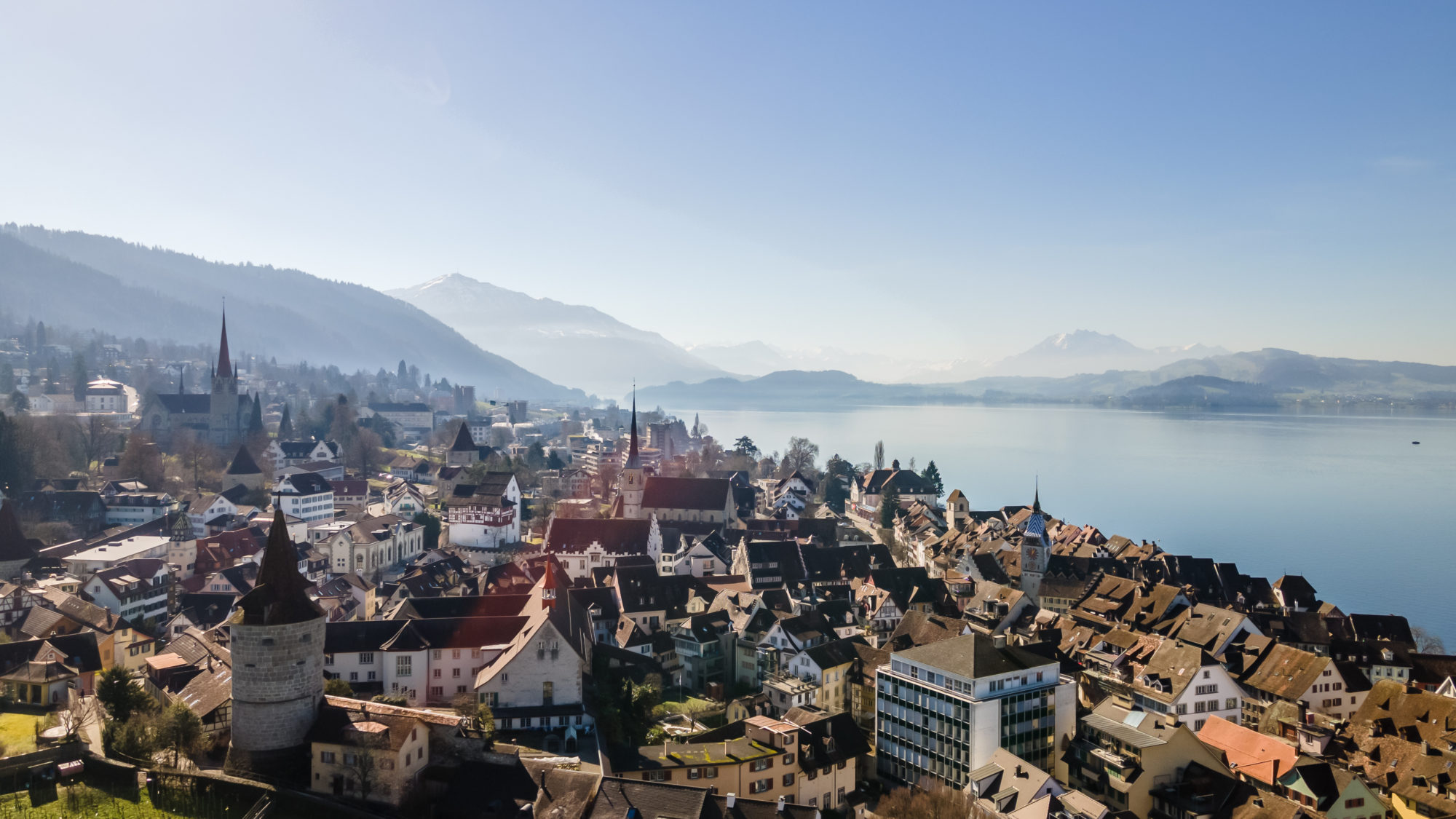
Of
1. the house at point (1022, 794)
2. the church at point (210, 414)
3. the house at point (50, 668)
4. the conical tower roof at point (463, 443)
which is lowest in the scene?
the house at point (1022, 794)

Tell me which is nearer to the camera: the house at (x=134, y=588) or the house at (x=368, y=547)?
the house at (x=134, y=588)

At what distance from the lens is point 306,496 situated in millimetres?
58719

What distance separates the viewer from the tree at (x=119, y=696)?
2364 cm

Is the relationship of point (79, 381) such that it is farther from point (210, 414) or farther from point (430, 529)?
point (430, 529)

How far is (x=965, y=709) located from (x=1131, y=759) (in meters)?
4.54

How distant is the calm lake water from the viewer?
65.7 m

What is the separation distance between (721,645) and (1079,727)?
12718mm

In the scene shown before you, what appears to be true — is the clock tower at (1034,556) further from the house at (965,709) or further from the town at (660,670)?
the house at (965,709)

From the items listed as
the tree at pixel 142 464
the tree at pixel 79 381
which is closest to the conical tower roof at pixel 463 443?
the tree at pixel 142 464

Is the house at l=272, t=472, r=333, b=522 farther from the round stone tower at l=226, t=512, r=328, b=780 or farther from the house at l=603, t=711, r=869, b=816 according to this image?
the house at l=603, t=711, r=869, b=816

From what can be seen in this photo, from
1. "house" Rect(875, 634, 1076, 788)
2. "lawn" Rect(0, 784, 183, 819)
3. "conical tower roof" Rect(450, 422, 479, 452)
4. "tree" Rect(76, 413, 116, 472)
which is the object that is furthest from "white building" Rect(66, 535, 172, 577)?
"house" Rect(875, 634, 1076, 788)

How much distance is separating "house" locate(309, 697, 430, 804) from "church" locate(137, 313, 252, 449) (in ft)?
223

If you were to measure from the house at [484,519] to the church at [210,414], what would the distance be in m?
38.0

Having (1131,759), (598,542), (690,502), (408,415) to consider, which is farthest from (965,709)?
(408,415)
